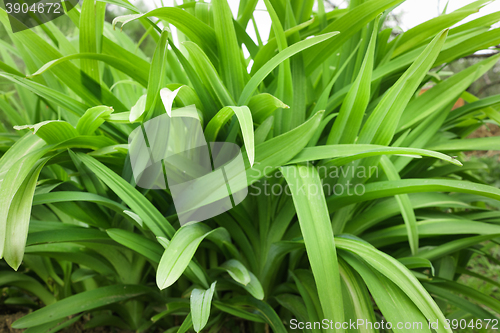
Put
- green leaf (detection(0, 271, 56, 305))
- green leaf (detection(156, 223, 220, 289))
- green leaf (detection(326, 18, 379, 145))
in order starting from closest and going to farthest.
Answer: green leaf (detection(156, 223, 220, 289)) < green leaf (detection(326, 18, 379, 145)) < green leaf (detection(0, 271, 56, 305))

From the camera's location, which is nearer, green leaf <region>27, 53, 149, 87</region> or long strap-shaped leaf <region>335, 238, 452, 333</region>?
long strap-shaped leaf <region>335, 238, 452, 333</region>

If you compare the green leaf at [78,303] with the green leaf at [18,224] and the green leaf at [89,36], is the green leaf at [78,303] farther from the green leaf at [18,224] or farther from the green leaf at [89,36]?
the green leaf at [89,36]

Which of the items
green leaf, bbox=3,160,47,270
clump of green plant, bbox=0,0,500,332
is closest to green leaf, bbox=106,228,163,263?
clump of green plant, bbox=0,0,500,332

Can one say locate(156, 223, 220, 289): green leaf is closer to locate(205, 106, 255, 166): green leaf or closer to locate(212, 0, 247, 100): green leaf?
locate(205, 106, 255, 166): green leaf

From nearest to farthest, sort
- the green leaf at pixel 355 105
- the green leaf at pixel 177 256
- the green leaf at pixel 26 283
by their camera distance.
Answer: the green leaf at pixel 177 256 < the green leaf at pixel 355 105 < the green leaf at pixel 26 283

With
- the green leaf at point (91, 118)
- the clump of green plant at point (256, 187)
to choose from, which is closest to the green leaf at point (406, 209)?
the clump of green plant at point (256, 187)

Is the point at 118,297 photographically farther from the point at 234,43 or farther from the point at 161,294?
the point at 234,43

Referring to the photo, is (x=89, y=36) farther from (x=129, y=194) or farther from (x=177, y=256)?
(x=177, y=256)

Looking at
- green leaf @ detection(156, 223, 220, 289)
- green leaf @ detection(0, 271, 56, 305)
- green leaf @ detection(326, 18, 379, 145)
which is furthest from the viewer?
green leaf @ detection(0, 271, 56, 305)
